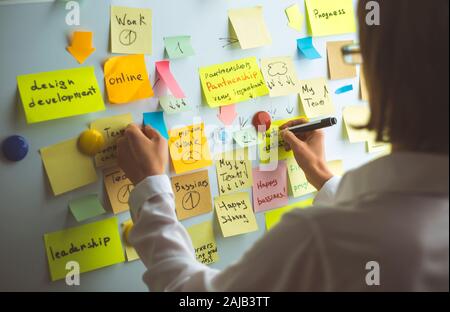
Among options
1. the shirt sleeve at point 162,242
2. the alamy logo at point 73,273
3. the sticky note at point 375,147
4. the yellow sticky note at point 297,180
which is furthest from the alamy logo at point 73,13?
the sticky note at point 375,147

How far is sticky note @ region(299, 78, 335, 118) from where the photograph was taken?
0.97m

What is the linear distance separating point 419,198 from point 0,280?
0.57 metres

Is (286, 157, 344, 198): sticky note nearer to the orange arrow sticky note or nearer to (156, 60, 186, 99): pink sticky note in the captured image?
(156, 60, 186, 99): pink sticky note

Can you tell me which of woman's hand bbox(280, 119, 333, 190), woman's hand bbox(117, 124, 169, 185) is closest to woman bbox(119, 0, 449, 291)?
woman's hand bbox(117, 124, 169, 185)

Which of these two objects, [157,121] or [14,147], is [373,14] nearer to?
[157,121]

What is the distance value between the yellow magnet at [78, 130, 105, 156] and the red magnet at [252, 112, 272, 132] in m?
0.29

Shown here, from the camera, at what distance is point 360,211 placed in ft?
1.73

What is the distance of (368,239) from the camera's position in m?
0.52

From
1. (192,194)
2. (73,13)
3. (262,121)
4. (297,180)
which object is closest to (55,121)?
(73,13)

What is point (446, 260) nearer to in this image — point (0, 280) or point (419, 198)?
point (419, 198)

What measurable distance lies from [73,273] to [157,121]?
10.4 inches

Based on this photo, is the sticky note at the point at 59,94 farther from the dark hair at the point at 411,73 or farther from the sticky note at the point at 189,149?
the dark hair at the point at 411,73

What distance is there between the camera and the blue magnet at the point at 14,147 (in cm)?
70
